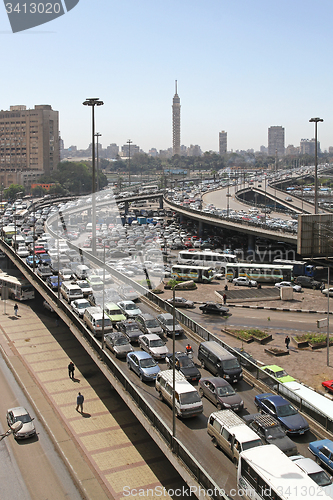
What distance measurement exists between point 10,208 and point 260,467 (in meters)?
71.9

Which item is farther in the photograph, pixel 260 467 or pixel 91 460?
pixel 91 460

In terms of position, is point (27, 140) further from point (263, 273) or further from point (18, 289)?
point (263, 273)

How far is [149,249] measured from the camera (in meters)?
42.9

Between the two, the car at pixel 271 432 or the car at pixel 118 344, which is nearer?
the car at pixel 271 432

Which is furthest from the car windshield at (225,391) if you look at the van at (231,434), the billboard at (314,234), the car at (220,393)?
the billboard at (314,234)

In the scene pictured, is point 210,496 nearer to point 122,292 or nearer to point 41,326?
point 122,292

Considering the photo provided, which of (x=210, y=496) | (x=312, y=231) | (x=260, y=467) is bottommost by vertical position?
(x=210, y=496)

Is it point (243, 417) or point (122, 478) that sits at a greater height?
point (243, 417)

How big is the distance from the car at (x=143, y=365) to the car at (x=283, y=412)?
10.9 ft

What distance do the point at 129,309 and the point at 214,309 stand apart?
7734mm

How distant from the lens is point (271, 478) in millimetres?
8883

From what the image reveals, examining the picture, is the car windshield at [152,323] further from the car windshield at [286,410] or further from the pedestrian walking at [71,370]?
the car windshield at [286,410]

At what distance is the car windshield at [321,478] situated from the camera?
9.95m

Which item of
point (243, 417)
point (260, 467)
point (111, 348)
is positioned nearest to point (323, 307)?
point (111, 348)
